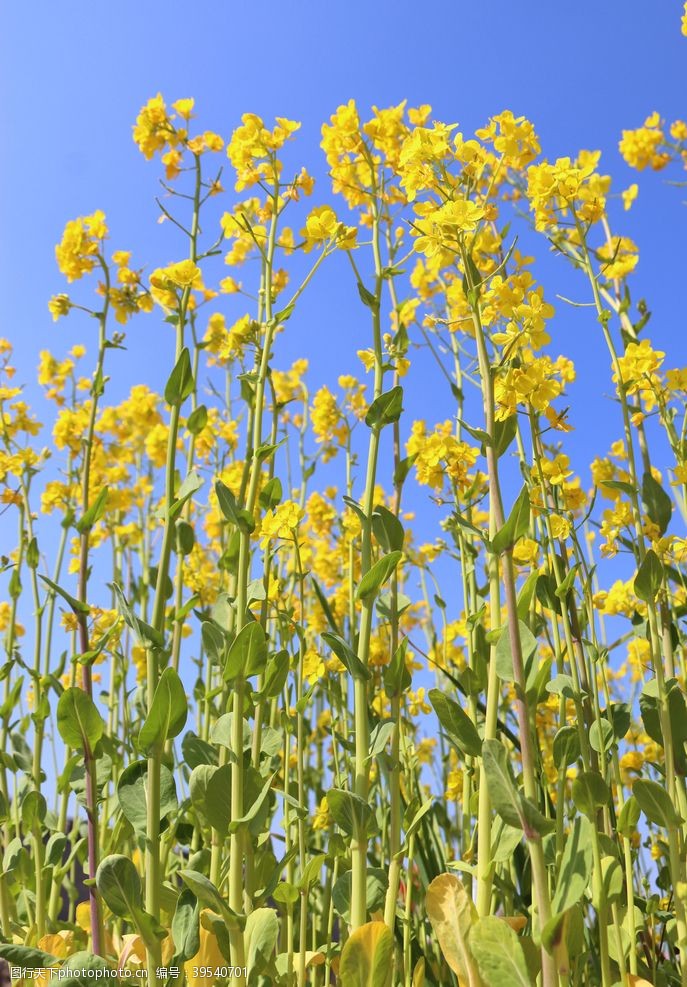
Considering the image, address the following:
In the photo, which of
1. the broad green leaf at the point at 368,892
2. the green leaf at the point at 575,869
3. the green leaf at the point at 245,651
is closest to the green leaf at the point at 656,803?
the green leaf at the point at 575,869

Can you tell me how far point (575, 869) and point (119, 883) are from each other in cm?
89

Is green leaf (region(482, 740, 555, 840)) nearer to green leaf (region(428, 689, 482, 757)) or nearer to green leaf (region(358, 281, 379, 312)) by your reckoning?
green leaf (region(428, 689, 482, 757))

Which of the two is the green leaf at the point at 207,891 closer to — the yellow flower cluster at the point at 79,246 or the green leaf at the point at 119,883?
the green leaf at the point at 119,883

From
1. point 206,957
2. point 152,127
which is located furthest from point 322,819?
point 152,127

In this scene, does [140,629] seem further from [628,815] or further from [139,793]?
[628,815]

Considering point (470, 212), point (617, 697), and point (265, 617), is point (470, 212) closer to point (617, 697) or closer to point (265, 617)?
point (265, 617)

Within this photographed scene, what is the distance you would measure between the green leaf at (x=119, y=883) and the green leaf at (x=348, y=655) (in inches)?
23.1

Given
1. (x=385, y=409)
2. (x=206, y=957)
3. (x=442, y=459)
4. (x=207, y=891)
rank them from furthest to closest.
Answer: (x=442, y=459), (x=385, y=409), (x=206, y=957), (x=207, y=891)

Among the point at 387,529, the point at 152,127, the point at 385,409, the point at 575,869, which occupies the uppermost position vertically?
the point at 152,127

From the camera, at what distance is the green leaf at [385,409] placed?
1.91 metres

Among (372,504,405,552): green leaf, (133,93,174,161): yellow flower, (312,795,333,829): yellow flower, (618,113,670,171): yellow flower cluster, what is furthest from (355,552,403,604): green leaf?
(618,113,670,171): yellow flower cluster

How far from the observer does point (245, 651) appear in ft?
5.38

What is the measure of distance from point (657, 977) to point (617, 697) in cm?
242

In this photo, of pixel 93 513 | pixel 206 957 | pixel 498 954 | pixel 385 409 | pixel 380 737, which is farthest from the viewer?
pixel 93 513
